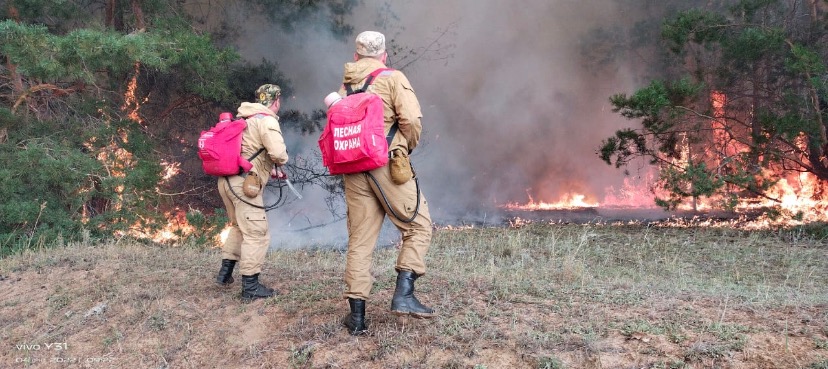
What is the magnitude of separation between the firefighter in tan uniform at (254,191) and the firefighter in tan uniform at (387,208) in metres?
1.32

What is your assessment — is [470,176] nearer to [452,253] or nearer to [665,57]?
[665,57]

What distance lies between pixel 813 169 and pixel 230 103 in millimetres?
10923

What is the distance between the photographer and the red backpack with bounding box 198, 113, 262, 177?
495cm

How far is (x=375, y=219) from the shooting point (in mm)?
3896

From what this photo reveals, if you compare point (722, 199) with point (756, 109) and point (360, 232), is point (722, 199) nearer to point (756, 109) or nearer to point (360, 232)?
point (756, 109)

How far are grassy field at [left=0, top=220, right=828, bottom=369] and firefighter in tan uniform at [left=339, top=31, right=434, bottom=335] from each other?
9.4 inches

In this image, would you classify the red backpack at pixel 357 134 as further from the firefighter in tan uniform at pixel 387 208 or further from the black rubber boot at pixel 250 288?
the black rubber boot at pixel 250 288

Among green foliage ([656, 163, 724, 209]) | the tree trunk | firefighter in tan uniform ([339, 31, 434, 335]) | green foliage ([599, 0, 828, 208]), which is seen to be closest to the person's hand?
firefighter in tan uniform ([339, 31, 434, 335])

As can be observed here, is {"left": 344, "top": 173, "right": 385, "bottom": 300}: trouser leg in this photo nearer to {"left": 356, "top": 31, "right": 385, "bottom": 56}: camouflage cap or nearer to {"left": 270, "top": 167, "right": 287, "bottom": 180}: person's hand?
{"left": 356, "top": 31, "right": 385, "bottom": 56}: camouflage cap

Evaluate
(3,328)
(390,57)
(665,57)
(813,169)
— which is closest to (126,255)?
(3,328)

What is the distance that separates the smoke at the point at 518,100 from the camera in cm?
1945

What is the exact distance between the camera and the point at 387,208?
3822mm

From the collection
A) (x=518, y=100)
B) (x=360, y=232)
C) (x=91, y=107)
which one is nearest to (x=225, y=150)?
(x=360, y=232)

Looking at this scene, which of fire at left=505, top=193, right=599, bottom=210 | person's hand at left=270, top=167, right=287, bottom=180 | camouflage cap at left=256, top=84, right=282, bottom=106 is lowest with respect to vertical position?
person's hand at left=270, top=167, right=287, bottom=180
